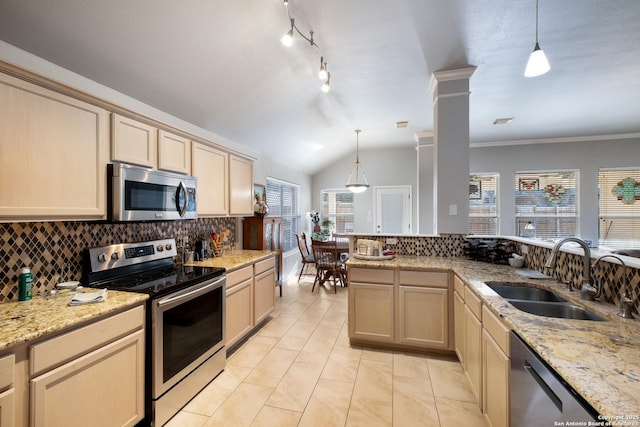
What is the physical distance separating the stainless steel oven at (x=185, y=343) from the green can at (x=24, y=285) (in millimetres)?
668

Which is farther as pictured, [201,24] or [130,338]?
[201,24]

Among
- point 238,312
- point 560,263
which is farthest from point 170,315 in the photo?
point 560,263

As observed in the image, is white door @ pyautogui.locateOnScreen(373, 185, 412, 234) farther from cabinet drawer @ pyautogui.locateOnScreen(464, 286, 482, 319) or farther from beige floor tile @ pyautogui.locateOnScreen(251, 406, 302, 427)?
beige floor tile @ pyautogui.locateOnScreen(251, 406, 302, 427)

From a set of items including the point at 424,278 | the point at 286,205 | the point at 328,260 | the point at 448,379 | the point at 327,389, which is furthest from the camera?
the point at 286,205

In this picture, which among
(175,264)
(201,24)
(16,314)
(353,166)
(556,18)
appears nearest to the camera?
(16,314)

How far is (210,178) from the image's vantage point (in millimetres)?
2783

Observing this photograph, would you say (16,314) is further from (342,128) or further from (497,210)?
(497,210)

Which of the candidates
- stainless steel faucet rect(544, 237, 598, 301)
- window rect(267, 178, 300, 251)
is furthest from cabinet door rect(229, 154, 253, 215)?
stainless steel faucet rect(544, 237, 598, 301)

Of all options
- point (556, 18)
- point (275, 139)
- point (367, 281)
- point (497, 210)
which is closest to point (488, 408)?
point (367, 281)

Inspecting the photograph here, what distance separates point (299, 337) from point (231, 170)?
201cm

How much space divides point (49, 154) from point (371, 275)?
8.03 ft

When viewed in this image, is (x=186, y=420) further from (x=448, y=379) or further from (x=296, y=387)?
(x=448, y=379)

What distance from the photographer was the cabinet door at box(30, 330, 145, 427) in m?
1.19

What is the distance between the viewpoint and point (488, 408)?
1591 mm
